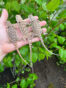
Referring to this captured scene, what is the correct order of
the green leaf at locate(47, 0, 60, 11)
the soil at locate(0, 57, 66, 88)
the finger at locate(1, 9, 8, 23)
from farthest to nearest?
the soil at locate(0, 57, 66, 88), the finger at locate(1, 9, 8, 23), the green leaf at locate(47, 0, 60, 11)

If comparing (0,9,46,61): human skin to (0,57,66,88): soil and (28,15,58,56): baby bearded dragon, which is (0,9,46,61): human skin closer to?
(28,15,58,56): baby bearded dragon

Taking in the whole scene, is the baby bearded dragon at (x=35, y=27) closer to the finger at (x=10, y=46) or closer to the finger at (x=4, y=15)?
the finger at (x=10, y=46)

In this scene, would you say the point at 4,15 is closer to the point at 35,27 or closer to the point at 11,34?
the point at 11,34

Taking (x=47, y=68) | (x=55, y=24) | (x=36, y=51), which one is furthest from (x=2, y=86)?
(x=55, y=24)

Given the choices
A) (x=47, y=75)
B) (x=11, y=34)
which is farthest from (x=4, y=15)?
(x=47, y=75)

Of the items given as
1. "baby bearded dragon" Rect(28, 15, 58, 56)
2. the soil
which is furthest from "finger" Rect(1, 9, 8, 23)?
the soil

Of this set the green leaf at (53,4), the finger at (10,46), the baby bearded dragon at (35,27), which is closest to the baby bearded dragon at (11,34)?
the finger at (10,46)

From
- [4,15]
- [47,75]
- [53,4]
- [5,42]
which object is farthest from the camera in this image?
[47,75]

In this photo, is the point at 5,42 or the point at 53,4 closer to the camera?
the point at 53,4

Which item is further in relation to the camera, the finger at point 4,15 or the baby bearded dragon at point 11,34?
the baby bearded dragon at point 11,34

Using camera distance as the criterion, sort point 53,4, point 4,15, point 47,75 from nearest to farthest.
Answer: point 53,4 → point 4,15 → point 47,75
